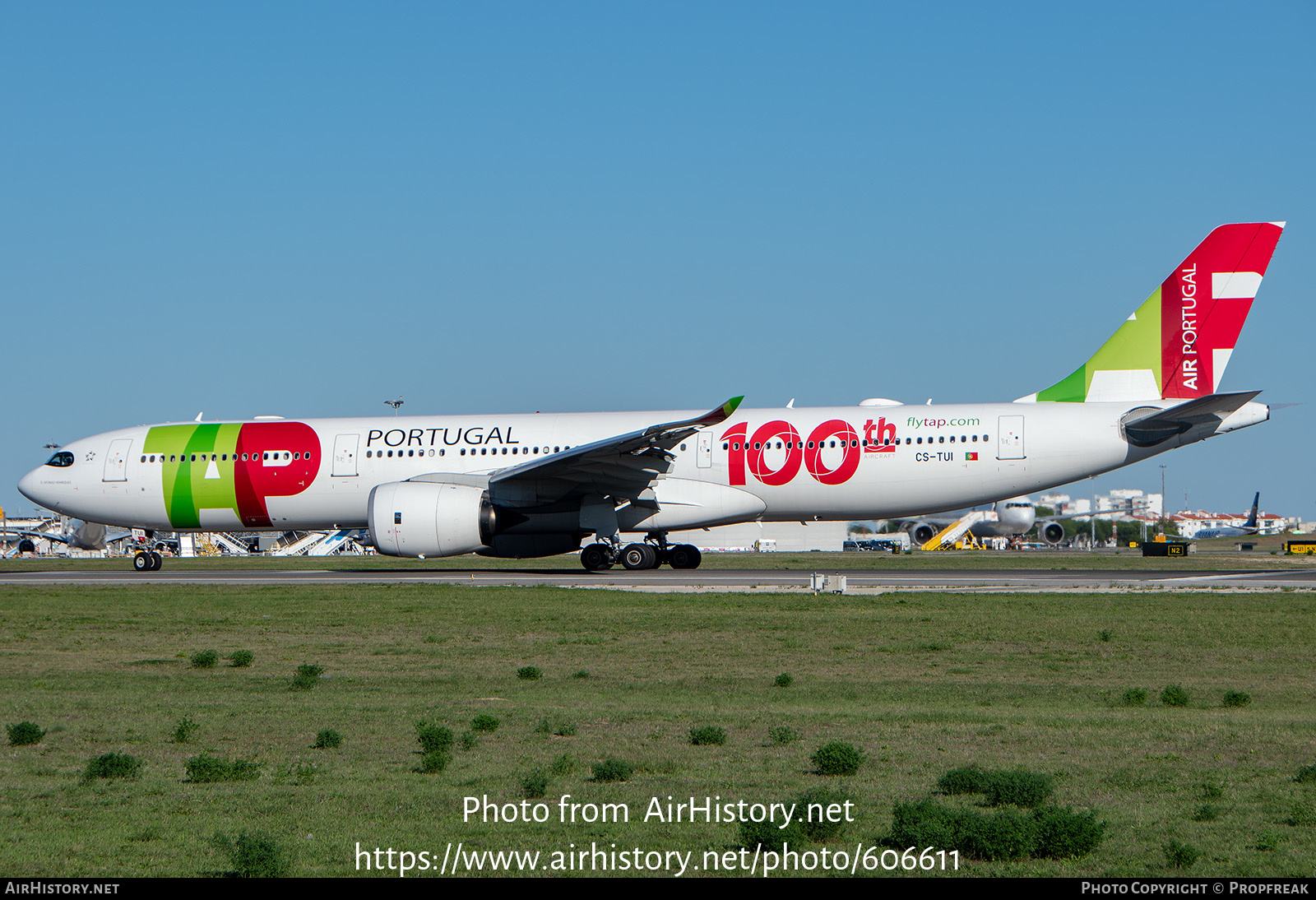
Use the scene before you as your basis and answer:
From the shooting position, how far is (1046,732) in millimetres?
8430

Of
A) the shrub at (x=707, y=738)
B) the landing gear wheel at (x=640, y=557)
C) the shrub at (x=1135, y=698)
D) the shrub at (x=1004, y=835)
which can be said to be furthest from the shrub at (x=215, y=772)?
the landing gear wheel at (x=640, y=557)

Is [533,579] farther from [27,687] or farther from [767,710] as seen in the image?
[767,710]

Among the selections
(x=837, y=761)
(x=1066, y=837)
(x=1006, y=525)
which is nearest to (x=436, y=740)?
(x=837, y=761)

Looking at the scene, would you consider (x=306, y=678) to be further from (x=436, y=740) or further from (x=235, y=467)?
(x=235, y=467)

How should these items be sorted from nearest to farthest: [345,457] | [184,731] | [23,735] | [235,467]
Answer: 1. [23,735]
2. [184,731]
3. [345,457]
4. [235,467]

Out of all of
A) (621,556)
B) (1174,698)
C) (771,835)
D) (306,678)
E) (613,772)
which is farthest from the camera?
(621,556)

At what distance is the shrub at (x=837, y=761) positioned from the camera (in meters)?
7.08

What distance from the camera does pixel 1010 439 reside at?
25703mm

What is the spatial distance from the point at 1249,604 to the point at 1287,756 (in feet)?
38.1

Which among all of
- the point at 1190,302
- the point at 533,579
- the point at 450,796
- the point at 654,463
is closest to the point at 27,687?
the point at 450,796

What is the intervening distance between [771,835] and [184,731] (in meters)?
4.96

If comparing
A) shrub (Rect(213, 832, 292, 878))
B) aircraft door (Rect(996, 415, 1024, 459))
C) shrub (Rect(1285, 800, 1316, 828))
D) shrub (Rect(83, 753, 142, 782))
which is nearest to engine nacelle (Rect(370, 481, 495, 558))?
aircraft door (Rect(996, 415, 1024, 459))

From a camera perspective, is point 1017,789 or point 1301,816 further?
point 1017,789

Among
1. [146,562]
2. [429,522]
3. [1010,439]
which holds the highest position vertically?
[1010,439]
